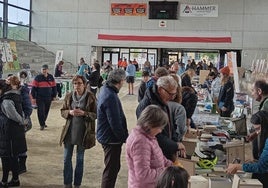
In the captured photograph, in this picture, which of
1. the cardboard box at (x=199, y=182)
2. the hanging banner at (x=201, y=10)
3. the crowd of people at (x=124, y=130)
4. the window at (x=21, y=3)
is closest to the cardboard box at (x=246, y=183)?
the crowd of people at (x=124, y=130)

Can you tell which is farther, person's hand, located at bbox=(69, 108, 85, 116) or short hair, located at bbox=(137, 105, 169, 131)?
person's hand, located at bbox=(69, 108, 85, 116)

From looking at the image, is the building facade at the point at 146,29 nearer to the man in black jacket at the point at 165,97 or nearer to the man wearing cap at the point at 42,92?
the man wearing cap at the point at 42,92

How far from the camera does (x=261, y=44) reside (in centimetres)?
2317

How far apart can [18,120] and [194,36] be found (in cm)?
1855

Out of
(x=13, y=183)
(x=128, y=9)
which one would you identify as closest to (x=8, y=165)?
(x=13, y=183)

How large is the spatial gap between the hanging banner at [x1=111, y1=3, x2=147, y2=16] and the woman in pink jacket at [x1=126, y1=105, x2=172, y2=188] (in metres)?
21.1

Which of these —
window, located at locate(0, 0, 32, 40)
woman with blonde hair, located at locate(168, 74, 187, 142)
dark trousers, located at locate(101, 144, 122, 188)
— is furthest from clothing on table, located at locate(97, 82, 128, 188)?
window, located at locate(0, 0, 32, 40)

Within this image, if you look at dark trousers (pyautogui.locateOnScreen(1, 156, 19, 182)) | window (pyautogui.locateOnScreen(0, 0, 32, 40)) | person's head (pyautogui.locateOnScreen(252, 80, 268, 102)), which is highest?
window (pyautogui.locateOnScreen(0, 0, 32, 40))

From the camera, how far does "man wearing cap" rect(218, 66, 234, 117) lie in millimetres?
8141

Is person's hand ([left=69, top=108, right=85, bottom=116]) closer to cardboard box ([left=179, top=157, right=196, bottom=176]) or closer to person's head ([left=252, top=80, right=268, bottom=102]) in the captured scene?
cardboard box ([left=179, top=157, right=196, bottom=176])

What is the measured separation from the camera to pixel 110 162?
4648 mm

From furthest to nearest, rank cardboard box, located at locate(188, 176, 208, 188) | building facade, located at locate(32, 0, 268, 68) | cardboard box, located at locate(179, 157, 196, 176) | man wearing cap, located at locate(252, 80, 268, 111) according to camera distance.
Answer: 1. building facade, located at locate(32, 0, 268, 68)
2. man wearing cap, located at locate(252, 80, 268, 111)
3. cardboard box, located at locate(179, 157, 196, 176)
4. cardboard box, located at locate(188, 176, 208, 188)

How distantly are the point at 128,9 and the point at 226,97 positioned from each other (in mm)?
16194

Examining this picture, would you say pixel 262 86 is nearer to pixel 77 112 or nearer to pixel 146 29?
pixel 77 112
